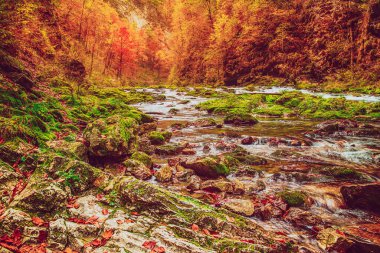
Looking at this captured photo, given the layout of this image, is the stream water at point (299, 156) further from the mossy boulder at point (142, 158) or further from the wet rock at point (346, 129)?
the mossy boulder at point (142, 158)

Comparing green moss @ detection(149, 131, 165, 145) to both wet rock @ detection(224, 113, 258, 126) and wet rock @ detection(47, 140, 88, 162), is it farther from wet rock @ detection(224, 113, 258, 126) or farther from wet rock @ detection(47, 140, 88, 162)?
wet rock @ detection(224, 113, 258, 126)

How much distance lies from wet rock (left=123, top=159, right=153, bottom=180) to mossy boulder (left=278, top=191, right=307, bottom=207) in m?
2.70

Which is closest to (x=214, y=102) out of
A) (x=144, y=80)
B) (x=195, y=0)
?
(x=195, y=0)

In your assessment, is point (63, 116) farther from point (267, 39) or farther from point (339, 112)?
point (267, 39)

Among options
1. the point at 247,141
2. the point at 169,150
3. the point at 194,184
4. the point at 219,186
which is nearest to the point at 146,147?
the point at 169,150

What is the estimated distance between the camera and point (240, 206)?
4.09 metres

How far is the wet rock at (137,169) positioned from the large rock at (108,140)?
33 cm

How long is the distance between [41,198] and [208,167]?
137 inches

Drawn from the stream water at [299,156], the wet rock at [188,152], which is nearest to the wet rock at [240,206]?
the stream water at [299,156]

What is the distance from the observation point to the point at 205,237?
265cm

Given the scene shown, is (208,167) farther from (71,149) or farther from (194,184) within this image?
(71,149)

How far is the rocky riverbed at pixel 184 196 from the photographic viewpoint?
8.14 ft

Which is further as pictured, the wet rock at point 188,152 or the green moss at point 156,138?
the green moss at point 156,138

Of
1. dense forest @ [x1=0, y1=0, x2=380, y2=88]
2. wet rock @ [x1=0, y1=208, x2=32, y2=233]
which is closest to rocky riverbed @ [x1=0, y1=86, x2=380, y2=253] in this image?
wet rock @ [x1=0, y1=208, x2=32, y2=233]
